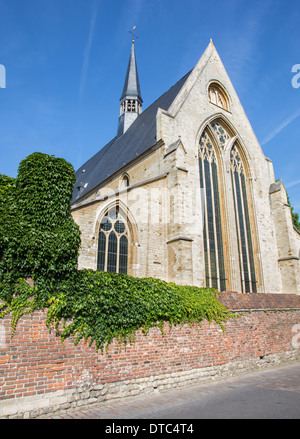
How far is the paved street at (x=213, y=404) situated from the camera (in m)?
5.13

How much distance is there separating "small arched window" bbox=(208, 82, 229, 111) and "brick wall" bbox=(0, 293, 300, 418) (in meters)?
11.7

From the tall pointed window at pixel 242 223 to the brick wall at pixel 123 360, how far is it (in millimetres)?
4136

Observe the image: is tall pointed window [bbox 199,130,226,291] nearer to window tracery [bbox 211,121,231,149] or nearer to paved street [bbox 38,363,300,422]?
window tracery [bbox 211,121,231,149]

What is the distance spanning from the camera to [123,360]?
6.33m

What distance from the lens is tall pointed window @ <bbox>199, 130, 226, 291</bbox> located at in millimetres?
13328

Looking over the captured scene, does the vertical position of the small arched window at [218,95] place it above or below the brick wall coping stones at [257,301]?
above

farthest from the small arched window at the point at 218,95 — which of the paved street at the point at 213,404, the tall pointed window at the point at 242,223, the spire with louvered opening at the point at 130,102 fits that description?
the paved street at the point at 213,404

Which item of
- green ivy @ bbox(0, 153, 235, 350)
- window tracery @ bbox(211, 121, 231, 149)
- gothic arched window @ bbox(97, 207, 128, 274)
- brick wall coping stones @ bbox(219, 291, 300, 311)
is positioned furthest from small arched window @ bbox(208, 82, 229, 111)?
green ivy @ bbox(0, 153, 235, 350)

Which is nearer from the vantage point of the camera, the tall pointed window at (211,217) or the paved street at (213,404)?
the paved street at (213,404)

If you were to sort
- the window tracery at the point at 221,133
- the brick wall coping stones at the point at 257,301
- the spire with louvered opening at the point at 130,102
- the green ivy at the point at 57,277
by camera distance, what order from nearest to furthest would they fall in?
the green ivy at the point at 57,277 → the brick wall coping stones at the point at 257,301 → the window tracery at the point at 221,133 → the spire with louvered opening at the point at 130,102

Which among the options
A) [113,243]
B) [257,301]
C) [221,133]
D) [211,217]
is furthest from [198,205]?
[221,133]

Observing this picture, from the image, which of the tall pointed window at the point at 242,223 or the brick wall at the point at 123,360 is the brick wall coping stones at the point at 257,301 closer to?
the brick wall at the point at 123,360

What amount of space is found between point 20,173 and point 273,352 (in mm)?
9836

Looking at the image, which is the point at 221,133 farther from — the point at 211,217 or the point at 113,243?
the point at 113,243
